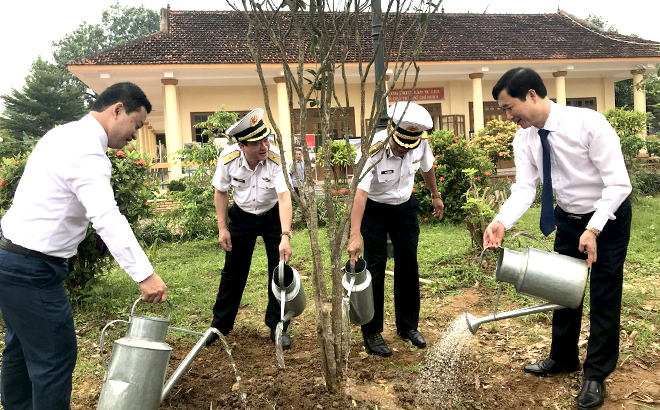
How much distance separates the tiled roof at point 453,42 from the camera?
Answer: 13812 millimetres

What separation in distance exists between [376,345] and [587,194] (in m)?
1.65

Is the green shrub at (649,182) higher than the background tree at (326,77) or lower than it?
lower

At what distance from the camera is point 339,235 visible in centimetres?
264

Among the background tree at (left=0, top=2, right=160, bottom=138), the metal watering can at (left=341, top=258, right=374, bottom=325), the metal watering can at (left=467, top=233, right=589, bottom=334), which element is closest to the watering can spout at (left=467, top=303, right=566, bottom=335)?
the metal watering can at (left=467, top=233, right=589, bottom=334)

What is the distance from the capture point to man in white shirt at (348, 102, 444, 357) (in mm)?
3465

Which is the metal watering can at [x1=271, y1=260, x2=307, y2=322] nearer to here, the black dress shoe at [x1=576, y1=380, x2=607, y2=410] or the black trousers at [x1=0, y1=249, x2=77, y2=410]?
the black trousers at [x1=0, y1=249, x2=77, y2=410]

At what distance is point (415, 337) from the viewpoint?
3.68m

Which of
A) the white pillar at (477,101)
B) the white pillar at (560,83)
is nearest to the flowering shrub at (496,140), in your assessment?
the white pillar at (477,101)

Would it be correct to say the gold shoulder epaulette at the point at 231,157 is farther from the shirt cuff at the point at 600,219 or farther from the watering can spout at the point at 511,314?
the shirt cuff at the point at 600,219

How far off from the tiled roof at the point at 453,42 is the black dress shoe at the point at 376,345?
1089cm

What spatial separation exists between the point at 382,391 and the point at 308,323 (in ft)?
4.59

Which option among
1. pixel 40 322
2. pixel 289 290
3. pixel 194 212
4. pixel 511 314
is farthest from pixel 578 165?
pixel 194 212

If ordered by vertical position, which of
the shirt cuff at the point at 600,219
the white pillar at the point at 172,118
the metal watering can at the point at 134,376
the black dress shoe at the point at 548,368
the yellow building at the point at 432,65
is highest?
the yellow building at the point at 432,65

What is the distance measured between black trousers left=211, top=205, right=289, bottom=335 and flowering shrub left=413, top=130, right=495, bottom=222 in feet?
16.4
